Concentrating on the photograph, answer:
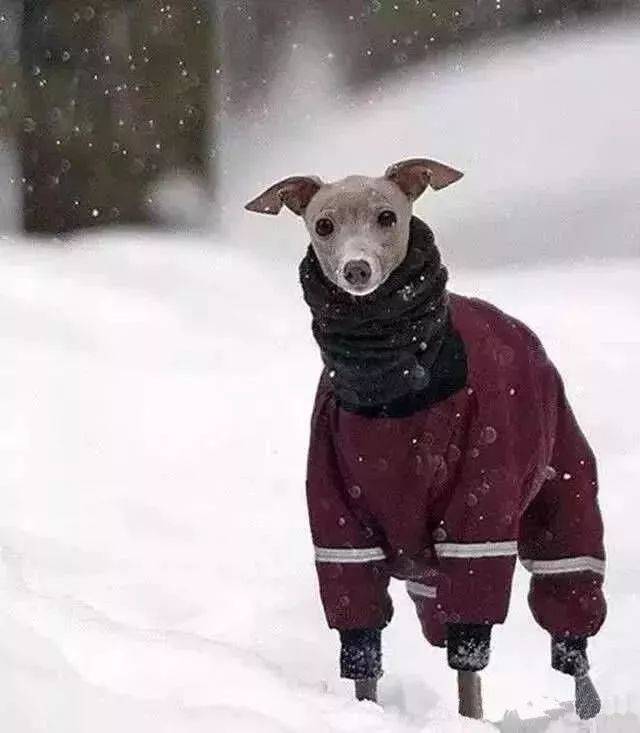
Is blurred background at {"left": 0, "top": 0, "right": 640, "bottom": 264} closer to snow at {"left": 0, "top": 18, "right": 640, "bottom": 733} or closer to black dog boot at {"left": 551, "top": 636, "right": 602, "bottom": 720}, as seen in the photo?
snow at {"left": 0, "top": 18, "right": 640, "bottom": 733}

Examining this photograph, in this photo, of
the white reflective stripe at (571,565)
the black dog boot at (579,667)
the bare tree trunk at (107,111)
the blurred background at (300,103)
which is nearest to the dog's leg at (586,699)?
the black dog boot at (579,667)

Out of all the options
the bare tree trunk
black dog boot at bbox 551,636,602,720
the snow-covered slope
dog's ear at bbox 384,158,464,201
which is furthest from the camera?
the bare tree trunk

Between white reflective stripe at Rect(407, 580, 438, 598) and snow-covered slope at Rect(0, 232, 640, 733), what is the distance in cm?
11

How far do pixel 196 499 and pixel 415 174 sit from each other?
2.33 ft

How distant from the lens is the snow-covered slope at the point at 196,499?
822 mm

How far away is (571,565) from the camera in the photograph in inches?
45.8

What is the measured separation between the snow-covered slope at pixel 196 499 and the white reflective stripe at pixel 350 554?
12cm

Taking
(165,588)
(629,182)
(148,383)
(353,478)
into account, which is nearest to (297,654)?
(165,588)

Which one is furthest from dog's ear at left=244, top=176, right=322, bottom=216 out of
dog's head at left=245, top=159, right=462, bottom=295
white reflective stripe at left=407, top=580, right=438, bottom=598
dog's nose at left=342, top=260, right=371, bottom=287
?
white reflective stripe at left=407, top=580, right=438, bottom=598

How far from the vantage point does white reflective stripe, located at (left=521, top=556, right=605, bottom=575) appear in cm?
116

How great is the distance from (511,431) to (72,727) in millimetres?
484

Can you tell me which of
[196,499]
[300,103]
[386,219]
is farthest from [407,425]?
[300,103]

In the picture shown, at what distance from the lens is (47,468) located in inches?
A: 64.9

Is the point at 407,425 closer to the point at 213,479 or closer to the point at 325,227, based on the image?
the point at 325,227
